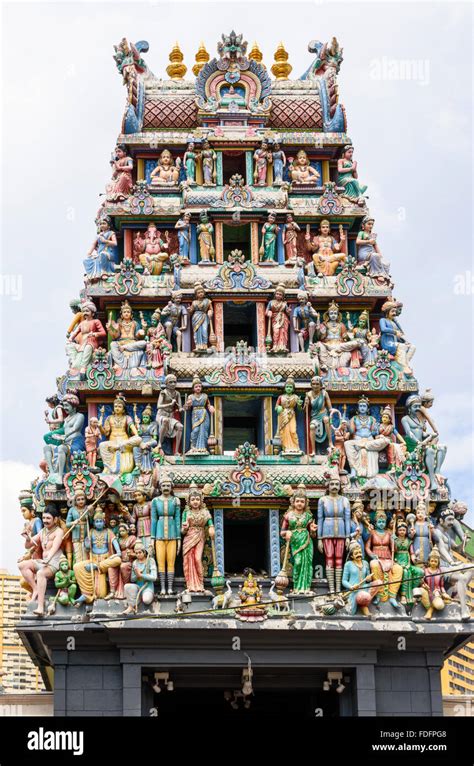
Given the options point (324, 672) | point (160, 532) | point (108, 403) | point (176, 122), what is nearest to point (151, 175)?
point (176, 122)

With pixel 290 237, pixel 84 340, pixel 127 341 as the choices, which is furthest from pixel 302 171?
pixel 84 340

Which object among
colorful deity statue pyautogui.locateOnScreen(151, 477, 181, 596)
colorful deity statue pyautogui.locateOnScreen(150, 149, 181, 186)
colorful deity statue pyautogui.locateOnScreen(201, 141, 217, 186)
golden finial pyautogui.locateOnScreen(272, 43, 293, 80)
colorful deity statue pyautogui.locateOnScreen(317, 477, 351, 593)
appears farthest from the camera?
golden finial pyautogui.locateOnScreen(272, 43, 293, 80)

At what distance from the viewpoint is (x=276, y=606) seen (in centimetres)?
3086

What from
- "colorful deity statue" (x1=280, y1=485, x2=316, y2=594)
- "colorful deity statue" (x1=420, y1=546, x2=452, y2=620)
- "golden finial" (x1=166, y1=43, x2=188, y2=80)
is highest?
"golden finial" (x1=166, y1=43, x2=188, y2=80)

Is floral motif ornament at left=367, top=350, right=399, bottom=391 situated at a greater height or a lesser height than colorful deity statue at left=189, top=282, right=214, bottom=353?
lesser

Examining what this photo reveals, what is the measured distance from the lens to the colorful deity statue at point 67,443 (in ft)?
106

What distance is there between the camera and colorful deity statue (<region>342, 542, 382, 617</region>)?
101 feet

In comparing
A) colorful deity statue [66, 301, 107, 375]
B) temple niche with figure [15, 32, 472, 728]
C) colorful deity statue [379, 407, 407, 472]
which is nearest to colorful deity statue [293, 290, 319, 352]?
temple niche with figure [15, 32, 472, 728]

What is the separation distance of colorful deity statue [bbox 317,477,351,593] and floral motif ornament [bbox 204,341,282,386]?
3029 millimetres

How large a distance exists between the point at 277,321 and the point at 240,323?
2.46 meters

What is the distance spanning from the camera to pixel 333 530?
3142 centimetres

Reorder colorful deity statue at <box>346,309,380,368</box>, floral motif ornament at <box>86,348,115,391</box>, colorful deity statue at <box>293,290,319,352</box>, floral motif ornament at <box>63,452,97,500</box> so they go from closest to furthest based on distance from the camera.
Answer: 1. floral motif ornament at <box>63,452,97,500</box>
2. floral motif ornament at <box>86,348,115,391</box>
3. colorful deity statue at <box>293,290,319,352</box>
4. colorful deity statue at <box>346,309,380,368</box>

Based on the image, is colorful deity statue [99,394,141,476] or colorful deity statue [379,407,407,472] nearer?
colorful deity statue [99,394,141,476]

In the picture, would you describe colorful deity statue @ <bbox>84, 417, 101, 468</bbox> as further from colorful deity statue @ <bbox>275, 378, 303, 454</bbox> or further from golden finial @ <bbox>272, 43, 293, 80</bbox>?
golden finial @ <bbox>272, 43, 293, 80</bbox>
